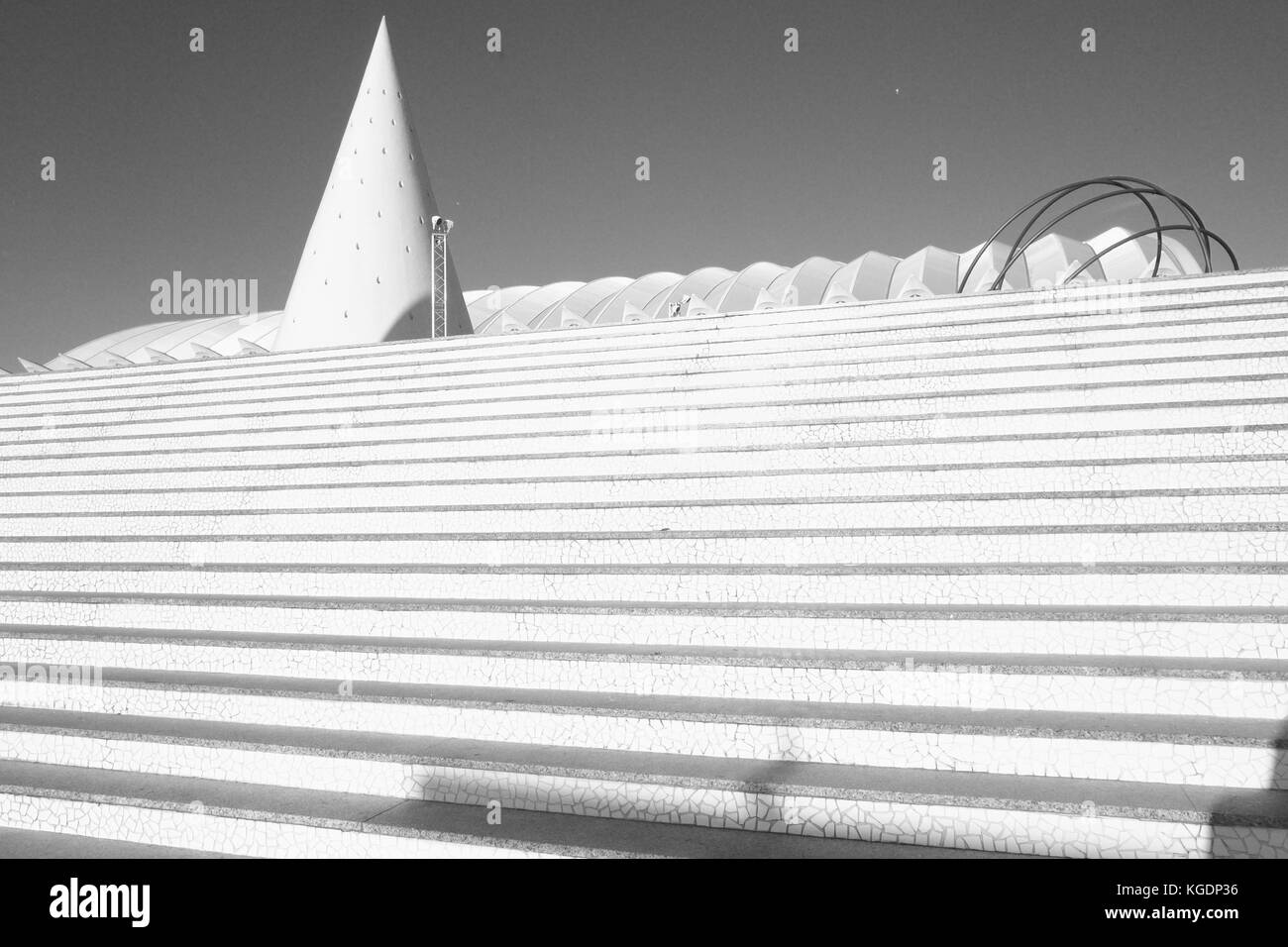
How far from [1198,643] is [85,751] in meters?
3.56

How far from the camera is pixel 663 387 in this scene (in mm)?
5734

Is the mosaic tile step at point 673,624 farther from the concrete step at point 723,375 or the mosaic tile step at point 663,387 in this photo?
the concrete step at point 723,375

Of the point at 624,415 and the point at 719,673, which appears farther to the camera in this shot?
the point at 624,415

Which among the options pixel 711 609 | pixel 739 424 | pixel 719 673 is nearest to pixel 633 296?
pixel 739 424

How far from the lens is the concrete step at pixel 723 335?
5668 millimetres

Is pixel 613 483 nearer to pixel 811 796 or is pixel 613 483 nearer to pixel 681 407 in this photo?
pixel 681 407

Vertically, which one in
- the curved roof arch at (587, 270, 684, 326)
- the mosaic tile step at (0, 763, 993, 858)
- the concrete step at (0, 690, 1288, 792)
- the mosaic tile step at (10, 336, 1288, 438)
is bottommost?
the mosaic tile step at (0, 763, 993, 858)

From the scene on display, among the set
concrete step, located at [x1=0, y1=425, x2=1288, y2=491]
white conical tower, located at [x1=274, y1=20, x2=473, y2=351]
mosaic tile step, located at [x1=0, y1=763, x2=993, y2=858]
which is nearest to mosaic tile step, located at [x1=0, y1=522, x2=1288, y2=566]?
concrete step, located at [x1=0, y1=425, x2=1288, y2=491]

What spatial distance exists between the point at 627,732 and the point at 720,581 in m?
0.93

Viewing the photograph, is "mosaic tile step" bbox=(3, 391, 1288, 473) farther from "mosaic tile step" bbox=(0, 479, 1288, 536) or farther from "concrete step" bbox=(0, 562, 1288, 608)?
"concrete step" bbox=(0, 562, 1288, 608)

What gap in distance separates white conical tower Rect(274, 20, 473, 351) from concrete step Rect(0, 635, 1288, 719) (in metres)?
7.88

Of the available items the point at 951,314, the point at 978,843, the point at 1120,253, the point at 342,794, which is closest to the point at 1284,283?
the point at 951,314

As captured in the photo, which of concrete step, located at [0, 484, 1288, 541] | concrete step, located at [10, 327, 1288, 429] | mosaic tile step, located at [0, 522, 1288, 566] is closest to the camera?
mosaic tile step, located at [0, 522, 1288, 566]

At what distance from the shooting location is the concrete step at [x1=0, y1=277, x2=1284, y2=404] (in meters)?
5.67
